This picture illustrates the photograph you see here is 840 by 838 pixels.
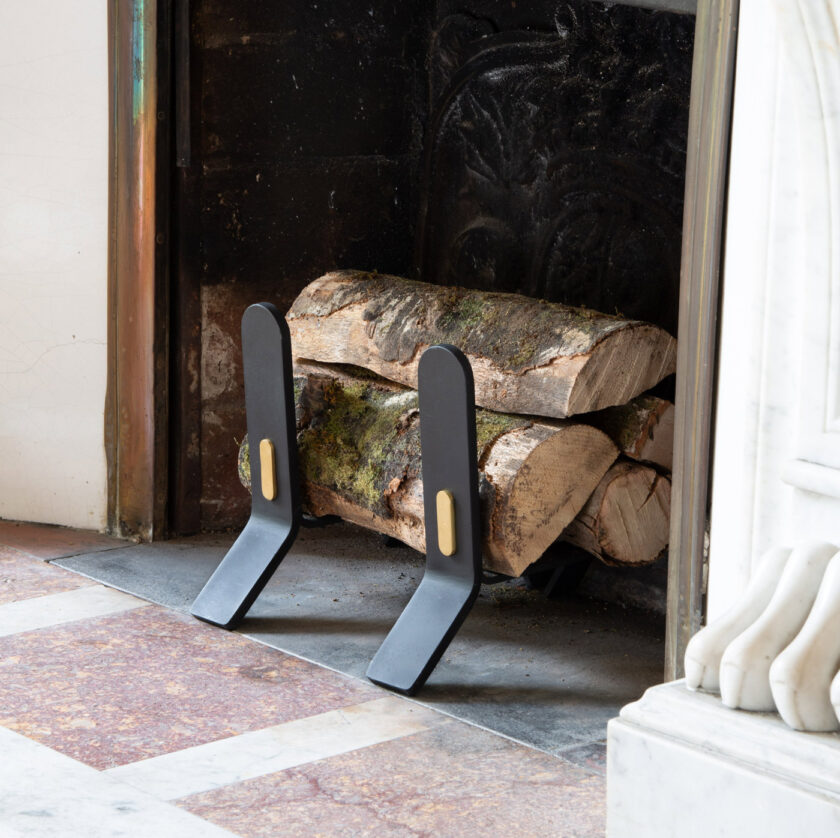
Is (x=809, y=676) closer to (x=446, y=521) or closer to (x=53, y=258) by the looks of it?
(x=446, y=521)

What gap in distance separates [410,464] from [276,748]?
981mm

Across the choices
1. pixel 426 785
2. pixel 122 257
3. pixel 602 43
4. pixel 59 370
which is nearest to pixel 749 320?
pixel 426 785

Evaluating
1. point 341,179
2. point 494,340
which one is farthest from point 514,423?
point 341,179

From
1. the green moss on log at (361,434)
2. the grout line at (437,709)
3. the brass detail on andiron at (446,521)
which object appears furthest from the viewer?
the green moss on log at (361,434)

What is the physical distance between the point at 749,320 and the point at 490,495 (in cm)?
159

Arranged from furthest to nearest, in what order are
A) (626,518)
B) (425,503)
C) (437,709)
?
(626,518) < (425,503) < (437,709)

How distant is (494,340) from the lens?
3674 mm

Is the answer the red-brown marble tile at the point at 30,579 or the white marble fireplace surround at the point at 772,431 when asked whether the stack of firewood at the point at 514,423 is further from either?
the white marble fireplace surround at the point at 772,431

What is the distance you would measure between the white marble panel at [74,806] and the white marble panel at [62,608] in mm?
954

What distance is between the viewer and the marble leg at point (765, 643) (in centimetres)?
151

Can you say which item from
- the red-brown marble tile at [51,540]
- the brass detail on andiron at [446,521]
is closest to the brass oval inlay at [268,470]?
the brass detail on andiron at [446,521]

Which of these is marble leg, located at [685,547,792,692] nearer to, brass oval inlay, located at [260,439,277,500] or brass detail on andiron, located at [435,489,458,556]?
brass detail on andiron, located at [435,489,458,556]

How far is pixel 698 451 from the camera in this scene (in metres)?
2.85

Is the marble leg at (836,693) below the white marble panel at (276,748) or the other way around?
the other way around
